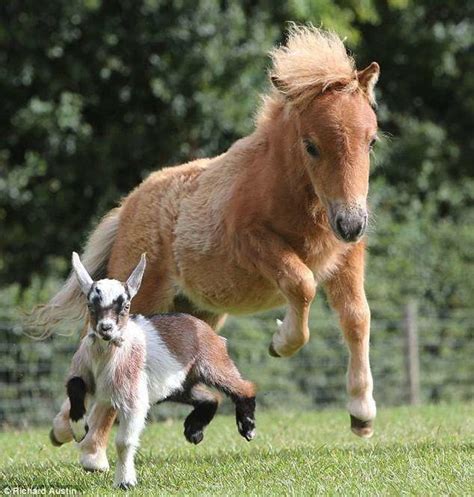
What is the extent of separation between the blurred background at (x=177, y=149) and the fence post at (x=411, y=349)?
2 cm

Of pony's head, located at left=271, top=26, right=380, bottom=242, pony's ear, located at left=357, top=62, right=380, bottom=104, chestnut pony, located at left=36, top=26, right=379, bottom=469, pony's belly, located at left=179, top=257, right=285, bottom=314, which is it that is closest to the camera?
pony's head, located at left=271, top=26, right=380, bottom=242

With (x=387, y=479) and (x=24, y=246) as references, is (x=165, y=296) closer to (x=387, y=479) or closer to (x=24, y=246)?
(x=387, y=479)

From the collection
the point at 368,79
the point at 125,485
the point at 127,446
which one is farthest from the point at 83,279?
the point at 368,79

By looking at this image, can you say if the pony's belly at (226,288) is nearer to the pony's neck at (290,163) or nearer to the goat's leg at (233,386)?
the pony's neck at (290,163)

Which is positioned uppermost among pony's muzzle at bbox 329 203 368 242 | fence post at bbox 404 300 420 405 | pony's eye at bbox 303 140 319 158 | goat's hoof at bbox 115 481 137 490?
pony's eye at bbox 303 140 319 158

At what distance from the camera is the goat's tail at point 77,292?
895 cm

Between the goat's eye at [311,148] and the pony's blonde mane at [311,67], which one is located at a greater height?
the pony's blonde mane at [311,67]

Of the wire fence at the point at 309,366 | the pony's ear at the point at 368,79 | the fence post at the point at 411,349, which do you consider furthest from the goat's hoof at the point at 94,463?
the fence post at the point at 411,349

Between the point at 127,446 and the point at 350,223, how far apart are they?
71.4 inches

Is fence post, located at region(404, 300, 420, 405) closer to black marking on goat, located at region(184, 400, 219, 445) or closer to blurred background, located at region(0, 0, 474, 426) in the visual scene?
blurred background, located at region(0, 0, 474, 426)

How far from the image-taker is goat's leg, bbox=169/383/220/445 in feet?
23.5

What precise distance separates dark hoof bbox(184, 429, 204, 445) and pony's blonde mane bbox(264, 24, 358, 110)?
214cm

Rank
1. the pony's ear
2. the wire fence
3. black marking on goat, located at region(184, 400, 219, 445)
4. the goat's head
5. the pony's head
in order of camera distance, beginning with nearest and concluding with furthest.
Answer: the goat's head
the pony's head
black marking on goat, located at region(184, 400, 219, 445)
the pony's ear
the wire fence

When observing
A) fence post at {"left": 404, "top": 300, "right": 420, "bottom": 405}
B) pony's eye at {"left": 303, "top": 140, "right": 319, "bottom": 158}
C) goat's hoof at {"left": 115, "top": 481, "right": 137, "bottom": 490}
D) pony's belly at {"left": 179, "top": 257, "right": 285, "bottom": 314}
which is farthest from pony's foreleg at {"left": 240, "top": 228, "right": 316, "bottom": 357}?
fence post at {"left": 404, "top": 300, "right": 420, "bottom": 405}
